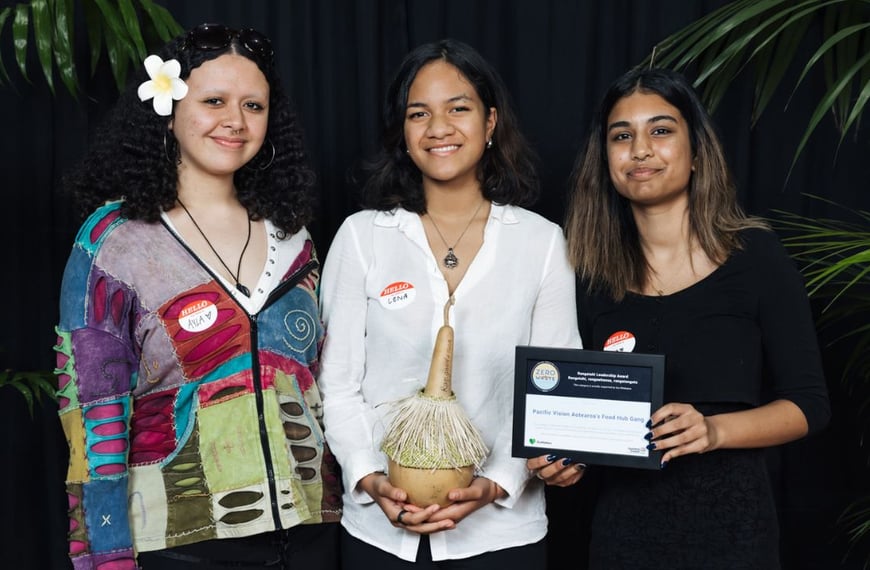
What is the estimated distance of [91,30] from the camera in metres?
2.23

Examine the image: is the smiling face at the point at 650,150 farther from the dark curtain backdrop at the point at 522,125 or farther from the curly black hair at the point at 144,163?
the dark curtain backdrop at the point at 522,125

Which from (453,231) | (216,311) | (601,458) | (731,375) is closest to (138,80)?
(216,311)

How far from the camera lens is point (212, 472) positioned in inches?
66.4

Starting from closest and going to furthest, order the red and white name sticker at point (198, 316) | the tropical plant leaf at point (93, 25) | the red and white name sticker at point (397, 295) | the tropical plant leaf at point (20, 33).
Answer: the red and white name sticker at point (198, 316) < the red and white name sticker at point (397, 295) < the tropical plant leaf at point (20, 33) < the tropical plant leaf at point (93, 25)

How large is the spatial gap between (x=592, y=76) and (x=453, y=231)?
3.27 ft

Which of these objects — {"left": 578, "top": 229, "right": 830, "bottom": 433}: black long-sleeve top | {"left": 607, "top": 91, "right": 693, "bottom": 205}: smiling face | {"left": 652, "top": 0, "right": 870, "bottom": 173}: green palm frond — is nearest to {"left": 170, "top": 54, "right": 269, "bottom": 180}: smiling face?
{"left": 607, "top": 91, "right": 693, "bottom": 205}: smiling face

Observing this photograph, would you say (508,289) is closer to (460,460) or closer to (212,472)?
(460,460)

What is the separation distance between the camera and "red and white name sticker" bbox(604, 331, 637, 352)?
1805mm

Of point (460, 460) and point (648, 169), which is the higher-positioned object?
point (648, 169)

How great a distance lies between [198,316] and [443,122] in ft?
2.20

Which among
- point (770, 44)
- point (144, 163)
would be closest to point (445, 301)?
point (144, 163)

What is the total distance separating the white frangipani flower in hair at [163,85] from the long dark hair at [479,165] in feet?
1.62

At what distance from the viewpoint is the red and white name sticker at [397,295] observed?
189 cm

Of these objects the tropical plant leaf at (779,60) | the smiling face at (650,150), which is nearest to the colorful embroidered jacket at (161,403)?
the smiling face at (650,150)
